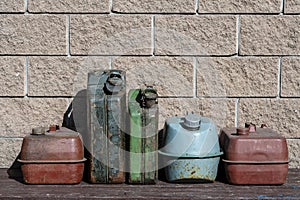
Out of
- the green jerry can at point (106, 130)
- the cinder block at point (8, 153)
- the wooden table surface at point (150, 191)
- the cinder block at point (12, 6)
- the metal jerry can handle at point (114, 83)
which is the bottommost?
the wooden table surface at point (150, 191)

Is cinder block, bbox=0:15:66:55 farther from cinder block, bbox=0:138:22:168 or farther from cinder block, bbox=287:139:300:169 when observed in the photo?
cinder block, bbox=287:139:300:169

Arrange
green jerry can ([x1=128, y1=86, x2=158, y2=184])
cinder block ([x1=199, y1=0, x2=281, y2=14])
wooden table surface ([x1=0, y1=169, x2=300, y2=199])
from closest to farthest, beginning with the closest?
wooden table surface ([x1=0, y1=169, x2=300, y2=199]) < green jerry can ([x1=128, y1=86, x2=158, y2=184]) < cinder block ([x1=199, y1=0, x2=281, y2=14])

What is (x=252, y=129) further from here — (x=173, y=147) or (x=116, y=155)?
(x=116, y=155)

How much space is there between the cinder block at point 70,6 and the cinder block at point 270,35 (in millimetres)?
768

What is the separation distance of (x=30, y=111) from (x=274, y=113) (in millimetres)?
1340

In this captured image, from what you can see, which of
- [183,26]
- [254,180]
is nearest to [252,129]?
[254,180]

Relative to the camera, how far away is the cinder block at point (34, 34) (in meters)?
2.84

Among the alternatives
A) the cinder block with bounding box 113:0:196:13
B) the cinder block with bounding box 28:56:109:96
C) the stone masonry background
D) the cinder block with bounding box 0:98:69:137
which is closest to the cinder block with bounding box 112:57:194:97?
the stone masonry background

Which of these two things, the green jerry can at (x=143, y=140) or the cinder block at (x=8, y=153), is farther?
the cinder block at (x=8, y=153)

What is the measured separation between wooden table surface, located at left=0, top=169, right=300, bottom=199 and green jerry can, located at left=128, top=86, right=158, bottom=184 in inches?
2.3

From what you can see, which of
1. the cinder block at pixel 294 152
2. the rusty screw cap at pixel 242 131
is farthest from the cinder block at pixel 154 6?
the cinder block at pixel 294 152

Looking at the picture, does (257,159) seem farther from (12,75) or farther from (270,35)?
(12,75)

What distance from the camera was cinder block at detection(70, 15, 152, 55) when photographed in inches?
112

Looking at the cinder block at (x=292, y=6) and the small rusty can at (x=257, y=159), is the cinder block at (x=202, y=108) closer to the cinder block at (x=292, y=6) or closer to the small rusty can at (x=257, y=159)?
the small rusty can at (x=257, y=159)
